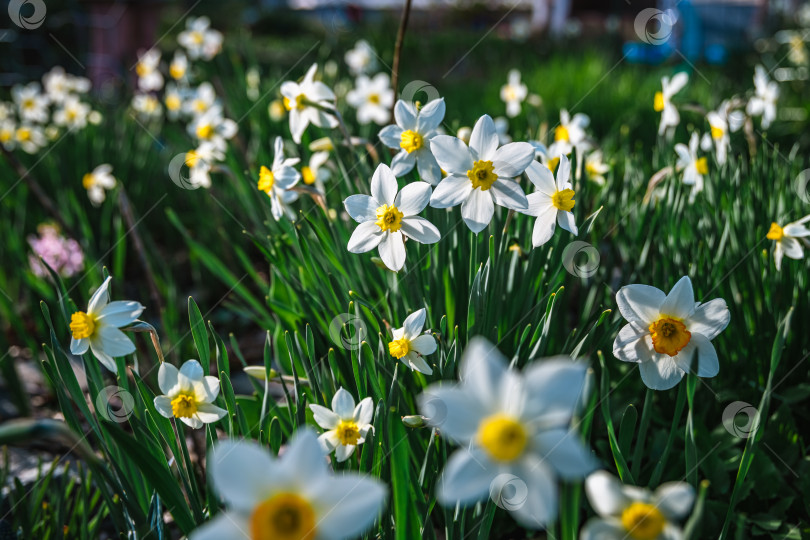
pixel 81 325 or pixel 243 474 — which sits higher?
pixel 81 325

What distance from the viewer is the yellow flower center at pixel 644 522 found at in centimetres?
51

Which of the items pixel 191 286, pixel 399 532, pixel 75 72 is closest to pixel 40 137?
pixel 191 286

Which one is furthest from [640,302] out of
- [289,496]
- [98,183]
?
[98,183]

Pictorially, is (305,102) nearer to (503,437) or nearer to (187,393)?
(187,393)

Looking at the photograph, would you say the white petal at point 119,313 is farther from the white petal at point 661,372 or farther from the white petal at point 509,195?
the white petal at point 661,372

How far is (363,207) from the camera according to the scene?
978mm

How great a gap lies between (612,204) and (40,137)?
2556mm

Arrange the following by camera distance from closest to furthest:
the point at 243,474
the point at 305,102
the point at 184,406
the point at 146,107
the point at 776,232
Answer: the point at 243,474 → the point at 184,406 → the point at 776,232 → the point at 305,102 → the point at 146,107

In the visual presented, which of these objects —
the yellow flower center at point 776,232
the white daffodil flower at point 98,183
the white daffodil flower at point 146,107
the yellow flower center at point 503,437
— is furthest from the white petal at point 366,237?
the white daffodil flower at point 146,107

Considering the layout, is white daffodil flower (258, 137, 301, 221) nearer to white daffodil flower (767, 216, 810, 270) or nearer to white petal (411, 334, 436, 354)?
white petal (411, 334, 436, 354)

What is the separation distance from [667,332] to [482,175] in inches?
13.2

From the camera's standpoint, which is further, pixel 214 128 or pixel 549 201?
pixel 214 128

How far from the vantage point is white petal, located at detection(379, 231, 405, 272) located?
970 mm

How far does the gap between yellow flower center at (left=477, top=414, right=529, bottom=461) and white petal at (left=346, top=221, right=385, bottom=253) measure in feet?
1.69
